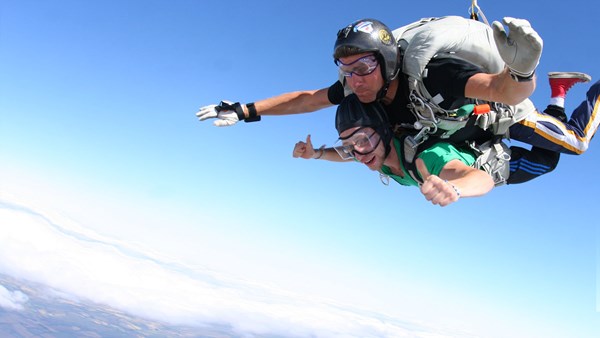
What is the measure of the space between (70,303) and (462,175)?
6726 inches

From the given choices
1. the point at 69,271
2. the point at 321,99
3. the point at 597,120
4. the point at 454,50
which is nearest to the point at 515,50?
the point at 454,50

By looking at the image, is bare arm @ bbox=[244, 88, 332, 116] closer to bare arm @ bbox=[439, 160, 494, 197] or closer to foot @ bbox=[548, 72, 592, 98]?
bare arm @ bbox=[439, 160, 494, 197]

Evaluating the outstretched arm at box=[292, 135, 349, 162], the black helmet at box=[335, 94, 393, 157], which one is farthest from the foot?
the outstretched arm at box=[292, 135, 349, 162]

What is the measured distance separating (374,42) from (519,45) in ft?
3.06

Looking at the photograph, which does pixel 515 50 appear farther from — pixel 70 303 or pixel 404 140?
pixel 70 303

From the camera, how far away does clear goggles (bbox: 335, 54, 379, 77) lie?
249cm

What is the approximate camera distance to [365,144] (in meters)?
2.80

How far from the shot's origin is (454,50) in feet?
7.73

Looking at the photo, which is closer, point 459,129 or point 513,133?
point 459,129

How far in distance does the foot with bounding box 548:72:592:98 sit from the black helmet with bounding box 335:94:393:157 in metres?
1.52

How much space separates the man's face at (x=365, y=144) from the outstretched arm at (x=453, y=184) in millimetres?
319

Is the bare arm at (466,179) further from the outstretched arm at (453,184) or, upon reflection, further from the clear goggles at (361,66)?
the clear goggles at (361,66)

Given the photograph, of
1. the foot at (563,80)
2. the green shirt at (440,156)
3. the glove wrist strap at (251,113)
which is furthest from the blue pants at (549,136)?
the glove wrist strap at (251,113)

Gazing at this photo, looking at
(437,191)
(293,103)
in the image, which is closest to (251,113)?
(293,103)
